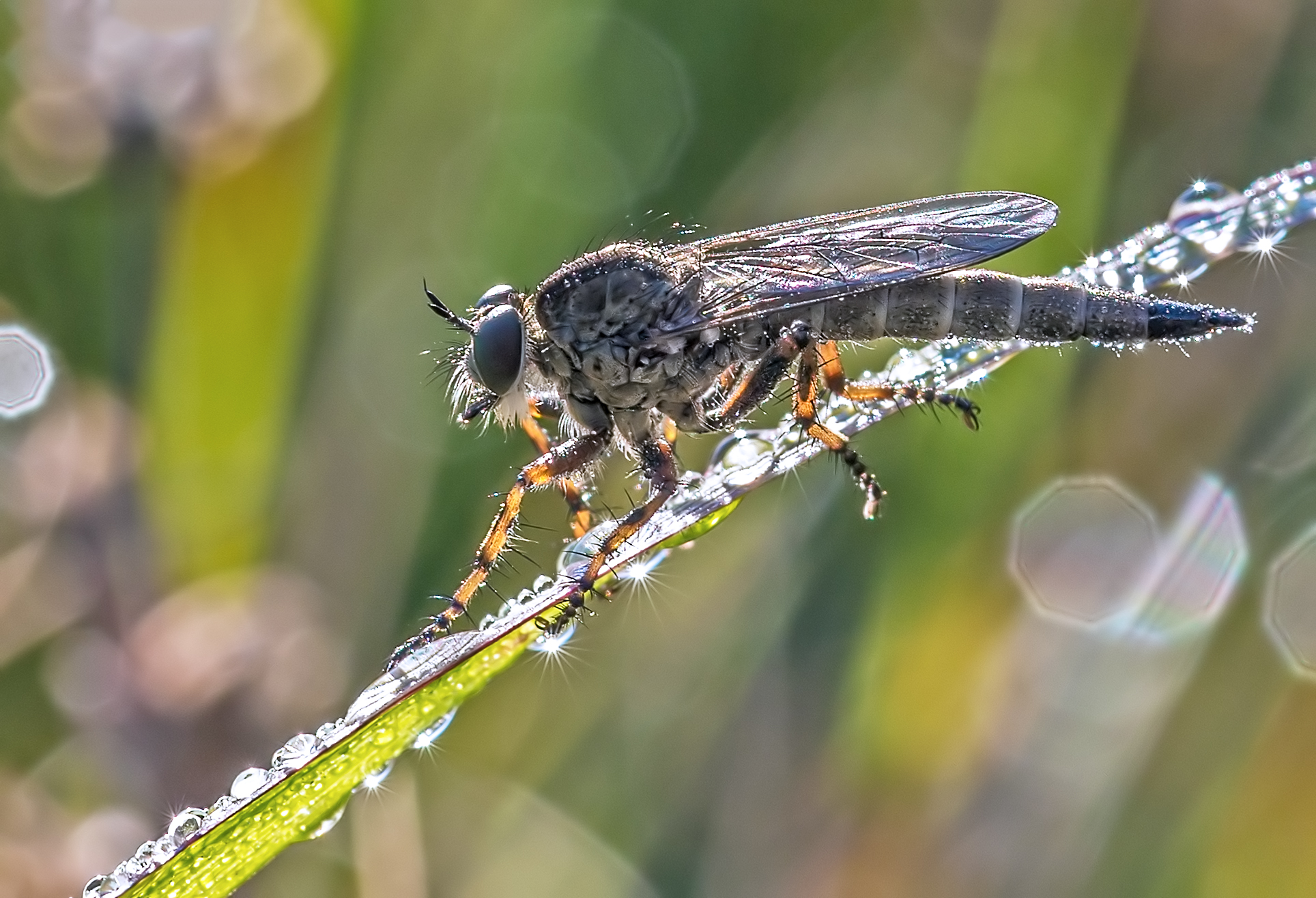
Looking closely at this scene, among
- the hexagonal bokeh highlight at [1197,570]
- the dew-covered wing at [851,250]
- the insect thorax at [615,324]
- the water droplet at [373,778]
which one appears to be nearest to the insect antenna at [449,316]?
the insect thorax at [615,324]

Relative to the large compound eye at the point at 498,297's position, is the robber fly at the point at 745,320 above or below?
below

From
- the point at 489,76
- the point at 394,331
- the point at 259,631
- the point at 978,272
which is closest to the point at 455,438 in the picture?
the point at 394,331

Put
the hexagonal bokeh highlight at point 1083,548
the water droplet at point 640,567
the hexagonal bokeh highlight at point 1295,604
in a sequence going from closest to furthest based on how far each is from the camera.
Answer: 1. the water droplet at point 640,567
2. the hexagonal bokeh highlight at point 1295,604
3. the hexagonal bokeh highlight at point 1083,548

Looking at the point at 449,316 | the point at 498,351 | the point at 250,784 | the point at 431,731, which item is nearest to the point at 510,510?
the point at 498,351

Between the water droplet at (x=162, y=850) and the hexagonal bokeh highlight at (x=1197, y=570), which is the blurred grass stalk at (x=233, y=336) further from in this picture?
the hexagonal bokeh highlight at (x=1197, y=570)

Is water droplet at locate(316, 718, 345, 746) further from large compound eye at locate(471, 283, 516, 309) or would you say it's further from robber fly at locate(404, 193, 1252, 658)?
large compound eye at locate(471, 283, 516, 309)

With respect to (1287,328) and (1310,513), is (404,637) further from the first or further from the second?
(1287,328)
